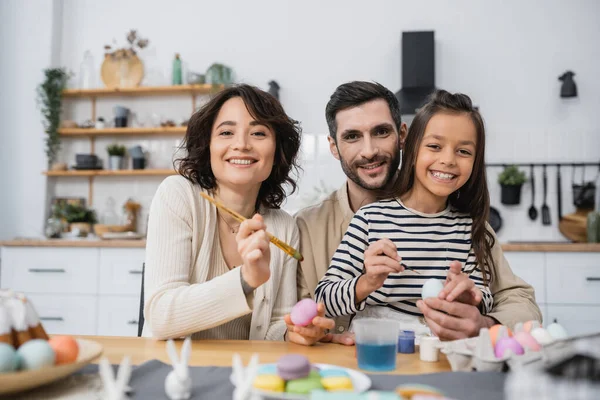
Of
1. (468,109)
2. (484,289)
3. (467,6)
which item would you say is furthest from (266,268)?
(467,6)

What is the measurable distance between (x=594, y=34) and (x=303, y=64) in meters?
2.20

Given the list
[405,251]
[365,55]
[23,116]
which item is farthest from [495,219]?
[23,116]

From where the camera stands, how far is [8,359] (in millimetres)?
714

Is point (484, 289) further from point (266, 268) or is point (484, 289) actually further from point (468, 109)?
point (266, 268)

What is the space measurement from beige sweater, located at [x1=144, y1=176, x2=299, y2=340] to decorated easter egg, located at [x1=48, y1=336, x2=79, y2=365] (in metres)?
0.38

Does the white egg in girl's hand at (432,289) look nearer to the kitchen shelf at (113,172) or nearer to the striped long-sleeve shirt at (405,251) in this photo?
the striped long-sleeve shirt at (405,251)

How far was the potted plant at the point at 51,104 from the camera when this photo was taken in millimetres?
4094

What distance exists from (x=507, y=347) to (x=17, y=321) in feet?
2.66

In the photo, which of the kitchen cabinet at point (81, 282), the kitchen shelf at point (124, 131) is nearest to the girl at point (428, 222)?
the kitchen cabinet at point (81, 282)

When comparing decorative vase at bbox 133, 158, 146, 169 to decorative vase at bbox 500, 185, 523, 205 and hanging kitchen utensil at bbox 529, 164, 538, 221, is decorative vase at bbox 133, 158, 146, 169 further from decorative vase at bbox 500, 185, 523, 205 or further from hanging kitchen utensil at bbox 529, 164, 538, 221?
hanging kitchen utensil at bbox 529, 164, 538, 221

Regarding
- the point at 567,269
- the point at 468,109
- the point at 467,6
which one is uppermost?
the point at 467,6

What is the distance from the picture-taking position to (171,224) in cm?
138

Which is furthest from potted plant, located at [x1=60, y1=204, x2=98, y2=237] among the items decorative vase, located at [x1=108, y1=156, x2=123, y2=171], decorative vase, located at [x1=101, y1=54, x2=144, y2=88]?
decorative vase, located at [x1=101, y1=54, x2=144, y2=88]

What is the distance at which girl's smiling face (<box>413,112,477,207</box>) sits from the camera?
148 cm
